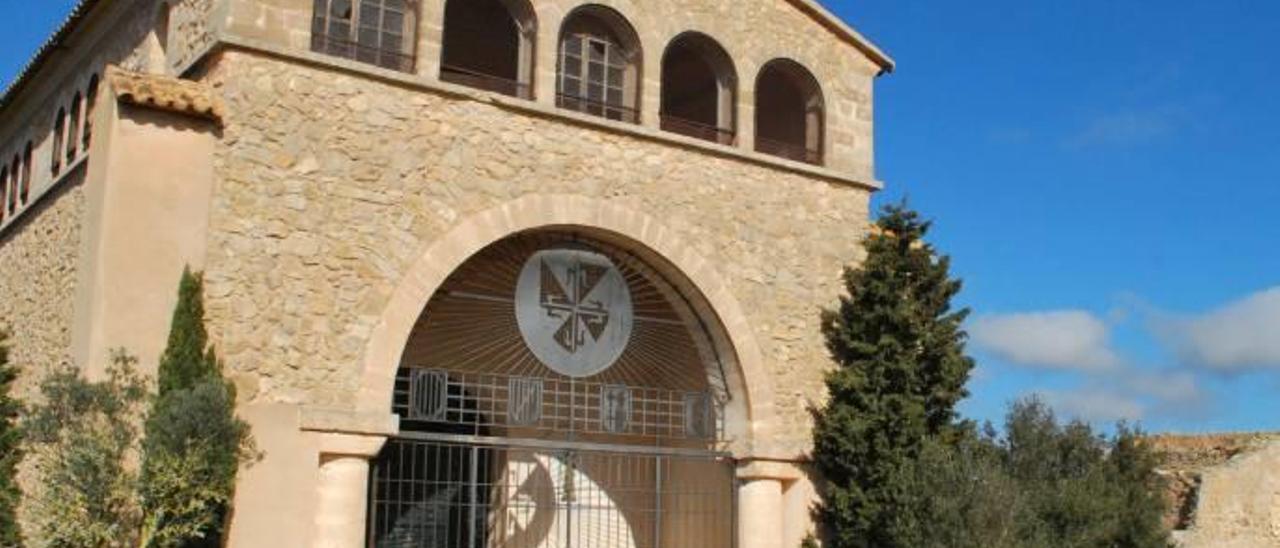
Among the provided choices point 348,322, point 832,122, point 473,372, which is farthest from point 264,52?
point 832,122

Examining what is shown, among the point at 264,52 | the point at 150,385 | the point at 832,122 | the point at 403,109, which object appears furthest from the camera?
the point at 832,122

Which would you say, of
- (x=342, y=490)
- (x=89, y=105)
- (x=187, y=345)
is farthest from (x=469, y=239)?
(x=89, y=105)

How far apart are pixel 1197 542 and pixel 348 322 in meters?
13.9

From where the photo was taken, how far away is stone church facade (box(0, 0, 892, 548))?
12.3 m

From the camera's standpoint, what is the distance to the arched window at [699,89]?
642 inches

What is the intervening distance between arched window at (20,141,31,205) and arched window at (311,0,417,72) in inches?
250

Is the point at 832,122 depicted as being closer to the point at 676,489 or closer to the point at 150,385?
the point at 676,489

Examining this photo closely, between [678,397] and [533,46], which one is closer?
[533,46]

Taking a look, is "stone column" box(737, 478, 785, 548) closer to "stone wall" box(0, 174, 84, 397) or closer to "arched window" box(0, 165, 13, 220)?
"stone wall" box(0, 174, 84, 397)

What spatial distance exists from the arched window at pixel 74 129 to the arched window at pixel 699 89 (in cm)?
710

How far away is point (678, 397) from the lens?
16109mm

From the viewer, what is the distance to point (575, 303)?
1500 cm

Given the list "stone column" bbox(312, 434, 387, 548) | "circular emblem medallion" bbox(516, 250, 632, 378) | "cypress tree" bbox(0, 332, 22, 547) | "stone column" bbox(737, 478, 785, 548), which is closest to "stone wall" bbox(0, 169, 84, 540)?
"cypress tree" bbox(0, 332, 22, 547)

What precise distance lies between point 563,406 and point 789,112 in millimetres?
5941
